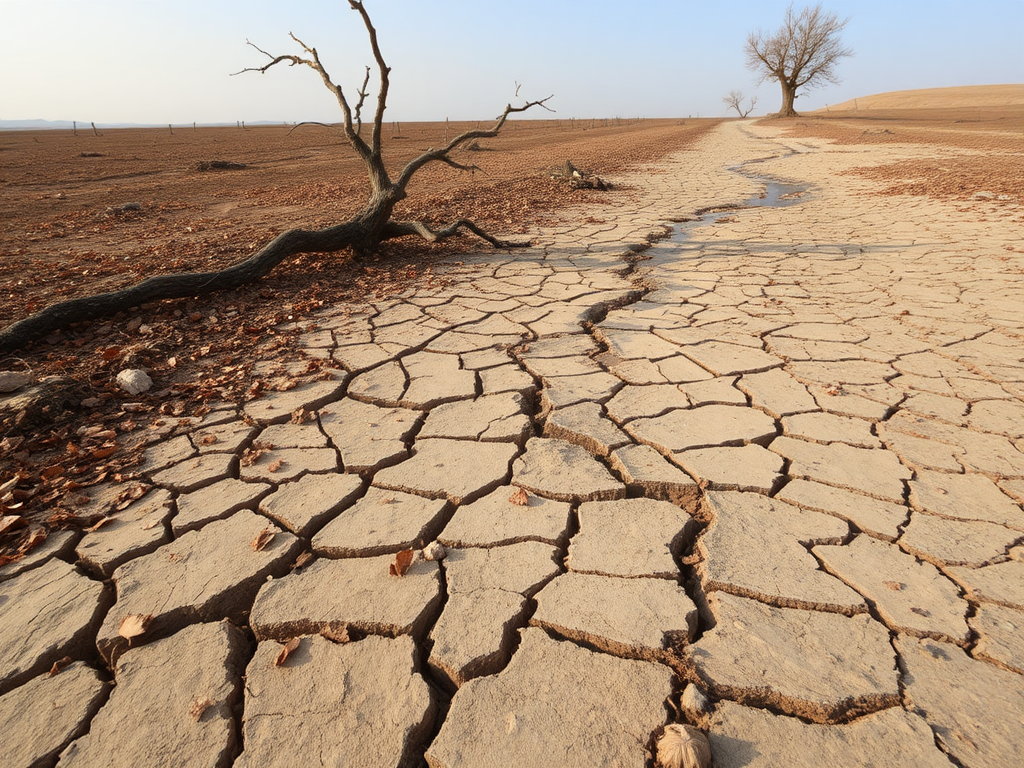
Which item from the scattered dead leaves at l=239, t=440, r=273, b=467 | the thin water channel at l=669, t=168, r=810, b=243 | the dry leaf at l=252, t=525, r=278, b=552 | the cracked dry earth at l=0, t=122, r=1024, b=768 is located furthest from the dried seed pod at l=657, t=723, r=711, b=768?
the thin water channel at l=669, t=168, r=810, b=243

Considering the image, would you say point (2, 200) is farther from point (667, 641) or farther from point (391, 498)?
point (667, 641)

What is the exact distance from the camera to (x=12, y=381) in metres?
2.20

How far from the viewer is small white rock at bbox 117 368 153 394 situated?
231 centimetres

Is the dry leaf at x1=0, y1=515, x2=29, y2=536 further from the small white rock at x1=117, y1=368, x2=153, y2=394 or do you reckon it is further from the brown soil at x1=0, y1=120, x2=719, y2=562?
the small white rock at x1=117, y1=368, x2=153, y2=394

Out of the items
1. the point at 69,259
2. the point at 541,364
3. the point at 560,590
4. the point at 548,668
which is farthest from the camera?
the point at 69,259

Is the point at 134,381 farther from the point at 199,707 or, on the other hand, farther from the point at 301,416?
the point at 199,707

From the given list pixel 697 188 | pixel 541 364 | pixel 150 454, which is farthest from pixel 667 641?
pixel 697 188

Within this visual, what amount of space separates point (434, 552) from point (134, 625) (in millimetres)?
710

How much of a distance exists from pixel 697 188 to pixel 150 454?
26.7 ft

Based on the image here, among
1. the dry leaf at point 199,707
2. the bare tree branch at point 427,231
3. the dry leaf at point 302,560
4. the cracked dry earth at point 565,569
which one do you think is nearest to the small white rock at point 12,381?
the cracked dry earth at point 565,569

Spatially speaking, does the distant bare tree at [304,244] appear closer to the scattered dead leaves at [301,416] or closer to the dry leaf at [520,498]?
the scattered dead leaves at [301,416]

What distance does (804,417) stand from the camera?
6.92 feet

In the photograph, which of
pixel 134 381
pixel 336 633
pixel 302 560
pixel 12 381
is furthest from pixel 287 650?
pixel 12 381

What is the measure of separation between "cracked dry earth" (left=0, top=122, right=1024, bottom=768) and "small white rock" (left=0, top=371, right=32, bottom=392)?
0.77 metres
